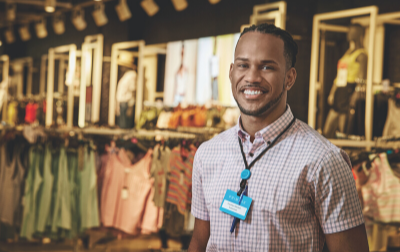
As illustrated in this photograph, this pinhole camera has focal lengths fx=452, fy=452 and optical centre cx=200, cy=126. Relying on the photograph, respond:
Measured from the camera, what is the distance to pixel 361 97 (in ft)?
11.3

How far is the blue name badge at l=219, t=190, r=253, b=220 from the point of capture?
4.56 feet

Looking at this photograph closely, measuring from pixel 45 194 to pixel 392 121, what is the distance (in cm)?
326

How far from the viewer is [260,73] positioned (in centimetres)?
140

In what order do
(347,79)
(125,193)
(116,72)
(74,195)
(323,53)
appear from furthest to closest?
(116,72) → (74,195) → (125,193) → (323,53) → (347,79)

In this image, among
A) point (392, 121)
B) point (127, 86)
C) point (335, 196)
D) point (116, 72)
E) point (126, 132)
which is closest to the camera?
point (335, 196)

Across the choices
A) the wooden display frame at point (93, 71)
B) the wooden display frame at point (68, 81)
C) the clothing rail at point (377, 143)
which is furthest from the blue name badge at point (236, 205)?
the wooden display frame at point (68, 81)

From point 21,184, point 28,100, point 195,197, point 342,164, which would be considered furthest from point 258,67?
point 28,100

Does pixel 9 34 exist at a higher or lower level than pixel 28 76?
higher

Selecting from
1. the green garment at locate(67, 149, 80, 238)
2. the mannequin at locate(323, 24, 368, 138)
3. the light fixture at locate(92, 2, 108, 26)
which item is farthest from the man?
the light fixture at locate(92, 2, 108, 26)

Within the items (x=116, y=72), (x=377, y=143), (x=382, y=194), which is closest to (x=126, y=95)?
(x=116, y=72)

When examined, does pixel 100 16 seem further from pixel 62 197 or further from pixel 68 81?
pixel 62 197

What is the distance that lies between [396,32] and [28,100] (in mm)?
5390

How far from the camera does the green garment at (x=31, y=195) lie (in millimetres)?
4555

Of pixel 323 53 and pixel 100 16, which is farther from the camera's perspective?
pixel 100 16
